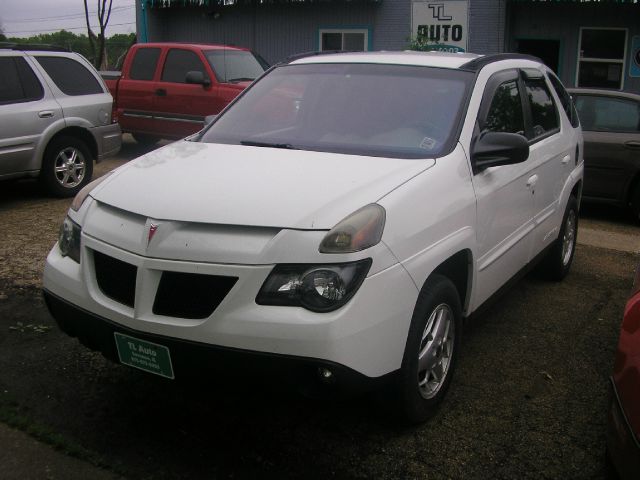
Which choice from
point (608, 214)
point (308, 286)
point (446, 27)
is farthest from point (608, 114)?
point (446, 27)

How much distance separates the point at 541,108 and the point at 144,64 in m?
8.31

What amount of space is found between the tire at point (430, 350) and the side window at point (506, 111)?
1149 millimetres

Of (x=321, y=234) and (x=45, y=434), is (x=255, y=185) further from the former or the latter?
(x=45, y=434)

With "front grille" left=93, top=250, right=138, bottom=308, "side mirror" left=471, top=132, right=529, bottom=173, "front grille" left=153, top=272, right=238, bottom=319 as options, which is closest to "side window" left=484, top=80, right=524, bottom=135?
"side mirror" left=471, top=132, right=529, bottom=173

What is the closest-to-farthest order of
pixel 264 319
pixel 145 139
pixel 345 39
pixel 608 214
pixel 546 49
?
1. pixel 264 319
2. pixel 608 214
3. pixel 145 139
4. pixel 546 49
5. pixel 345 39

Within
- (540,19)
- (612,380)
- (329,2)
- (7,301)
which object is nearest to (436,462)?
(612,380)

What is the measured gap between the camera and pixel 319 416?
11.8ft

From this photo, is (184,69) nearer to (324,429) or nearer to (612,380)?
(324,429)

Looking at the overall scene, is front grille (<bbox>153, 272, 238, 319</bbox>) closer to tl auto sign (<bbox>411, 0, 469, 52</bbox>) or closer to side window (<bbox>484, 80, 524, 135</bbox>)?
side window (<bbox>484, 80, 524, 135</bbox>)

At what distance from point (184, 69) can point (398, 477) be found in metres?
9.45

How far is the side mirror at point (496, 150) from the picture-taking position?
3779mm

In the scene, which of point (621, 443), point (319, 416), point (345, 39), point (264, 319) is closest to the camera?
point (621, 443)

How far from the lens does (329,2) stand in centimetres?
1727

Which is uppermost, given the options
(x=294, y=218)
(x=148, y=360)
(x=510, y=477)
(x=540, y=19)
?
(x=540, y=19)
